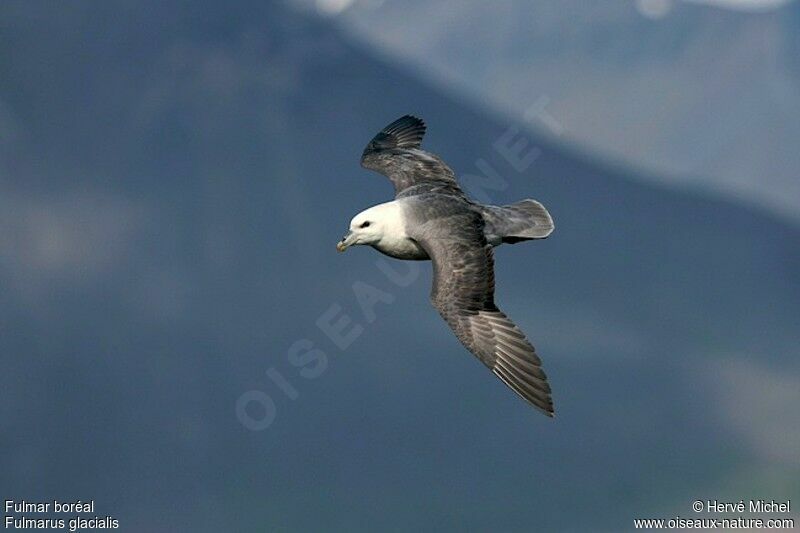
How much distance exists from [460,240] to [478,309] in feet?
2.55

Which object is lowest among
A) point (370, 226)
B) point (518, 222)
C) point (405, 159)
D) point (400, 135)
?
point (370, 226)

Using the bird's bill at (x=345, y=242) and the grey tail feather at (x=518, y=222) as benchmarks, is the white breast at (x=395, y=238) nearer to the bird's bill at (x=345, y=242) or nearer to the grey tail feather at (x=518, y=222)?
the bird's bill at (x=345, y=242)

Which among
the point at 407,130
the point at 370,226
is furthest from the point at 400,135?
the point at 370,226

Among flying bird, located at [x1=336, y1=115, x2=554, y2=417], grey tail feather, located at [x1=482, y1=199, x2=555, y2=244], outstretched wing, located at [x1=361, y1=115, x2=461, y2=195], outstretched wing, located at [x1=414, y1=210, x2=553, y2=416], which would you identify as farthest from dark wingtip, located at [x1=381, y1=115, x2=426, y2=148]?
outstretched wing, located at [x1=414, y1=210, x2=553, y2=416]

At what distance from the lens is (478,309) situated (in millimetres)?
10258

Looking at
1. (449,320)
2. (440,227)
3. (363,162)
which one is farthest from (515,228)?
(363,162)

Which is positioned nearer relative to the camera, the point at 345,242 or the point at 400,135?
the point at 345,242

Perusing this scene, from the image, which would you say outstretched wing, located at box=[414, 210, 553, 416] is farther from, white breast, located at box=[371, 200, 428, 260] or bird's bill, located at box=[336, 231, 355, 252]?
bird's bill, located at box=[336, 231, 355, 252]

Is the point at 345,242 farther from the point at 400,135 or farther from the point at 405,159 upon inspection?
the point at 400,135

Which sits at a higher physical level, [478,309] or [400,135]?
[400,135]

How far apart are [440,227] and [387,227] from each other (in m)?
0.51

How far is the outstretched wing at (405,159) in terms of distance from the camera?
12.4 m

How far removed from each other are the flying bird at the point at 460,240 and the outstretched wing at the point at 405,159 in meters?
0.01

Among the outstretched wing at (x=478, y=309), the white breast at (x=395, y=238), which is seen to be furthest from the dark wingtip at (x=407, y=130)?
the outstretched wing at (x=478, y=309)
